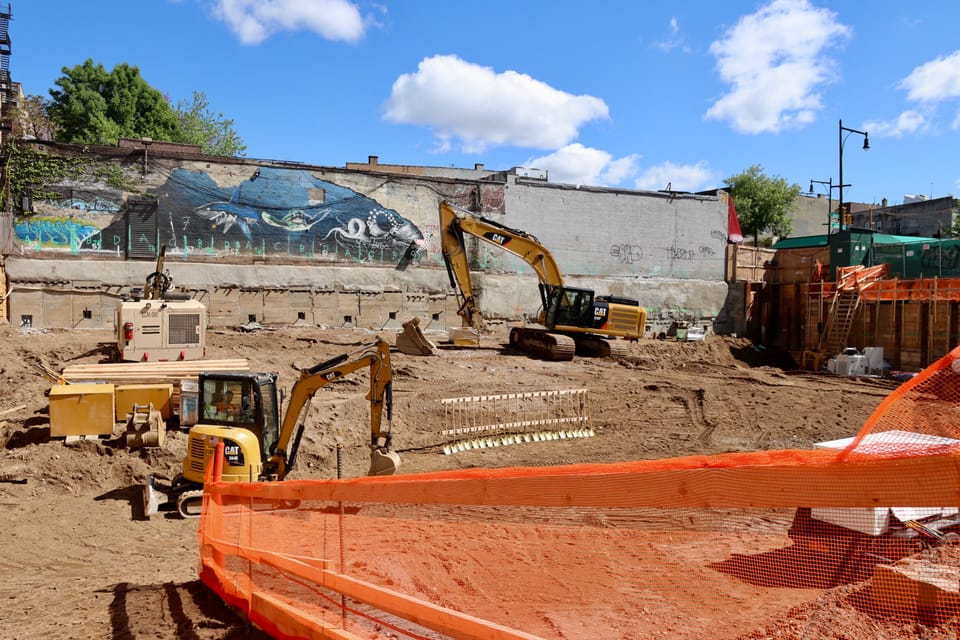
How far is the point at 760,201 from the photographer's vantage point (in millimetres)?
54938

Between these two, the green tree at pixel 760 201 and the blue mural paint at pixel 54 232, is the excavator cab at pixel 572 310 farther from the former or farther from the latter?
the green tree at pixel 760 201

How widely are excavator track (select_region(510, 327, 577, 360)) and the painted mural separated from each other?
893 cm

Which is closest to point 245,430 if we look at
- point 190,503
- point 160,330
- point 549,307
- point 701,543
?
point 190,503

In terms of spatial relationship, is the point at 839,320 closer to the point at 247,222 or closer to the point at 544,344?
the point at 544,344

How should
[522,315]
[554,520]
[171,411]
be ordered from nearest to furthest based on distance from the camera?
[554,520] → [171,411] → [522,315]

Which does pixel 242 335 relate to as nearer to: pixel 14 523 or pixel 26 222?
pixel 26 222

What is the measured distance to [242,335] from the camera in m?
26.5

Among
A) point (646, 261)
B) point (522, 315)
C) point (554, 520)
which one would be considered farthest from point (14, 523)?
point (646, 261)

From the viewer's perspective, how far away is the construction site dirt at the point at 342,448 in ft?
18.4

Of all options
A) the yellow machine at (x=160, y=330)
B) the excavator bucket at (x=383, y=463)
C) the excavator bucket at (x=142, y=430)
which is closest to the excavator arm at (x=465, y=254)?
the yellow machine at (x=160, y=330)

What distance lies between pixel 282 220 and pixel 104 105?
88.7 ft

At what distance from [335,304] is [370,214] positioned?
4.76 m

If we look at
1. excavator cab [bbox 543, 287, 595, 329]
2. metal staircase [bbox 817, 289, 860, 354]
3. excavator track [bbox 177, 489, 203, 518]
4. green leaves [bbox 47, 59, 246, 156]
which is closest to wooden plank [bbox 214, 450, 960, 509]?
excavator track [bbox 177, 489, 203, 518]

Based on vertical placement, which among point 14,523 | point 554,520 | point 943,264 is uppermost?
point 943,264
